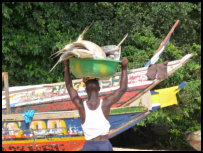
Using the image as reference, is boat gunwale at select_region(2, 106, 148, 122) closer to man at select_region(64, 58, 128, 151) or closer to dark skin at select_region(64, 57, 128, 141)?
dark skin at select_region(64, 57, 128, 141)

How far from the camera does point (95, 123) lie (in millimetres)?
3064

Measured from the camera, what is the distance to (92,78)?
10.7 feet

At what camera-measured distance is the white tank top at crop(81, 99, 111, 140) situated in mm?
3068

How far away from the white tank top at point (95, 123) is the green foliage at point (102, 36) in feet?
16.4

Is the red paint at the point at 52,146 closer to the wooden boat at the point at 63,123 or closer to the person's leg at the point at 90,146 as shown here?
the wooden boat at the point at 63,123

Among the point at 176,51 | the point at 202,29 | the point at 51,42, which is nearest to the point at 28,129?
the point at 51,42

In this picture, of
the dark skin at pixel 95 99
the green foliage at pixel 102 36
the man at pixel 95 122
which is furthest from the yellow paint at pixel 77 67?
the green foliage at pixel 102 36

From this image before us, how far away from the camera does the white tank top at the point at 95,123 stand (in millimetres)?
3068

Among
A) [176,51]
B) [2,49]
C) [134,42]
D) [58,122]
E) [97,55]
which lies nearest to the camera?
[97,55]

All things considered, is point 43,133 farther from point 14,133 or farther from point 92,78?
point 92,78

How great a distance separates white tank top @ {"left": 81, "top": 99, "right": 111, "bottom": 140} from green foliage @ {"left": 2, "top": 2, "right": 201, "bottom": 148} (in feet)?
16.4

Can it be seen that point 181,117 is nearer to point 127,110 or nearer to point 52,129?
point 127,110

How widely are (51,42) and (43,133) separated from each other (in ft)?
12.1

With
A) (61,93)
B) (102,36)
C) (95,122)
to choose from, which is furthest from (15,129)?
(102,36)
